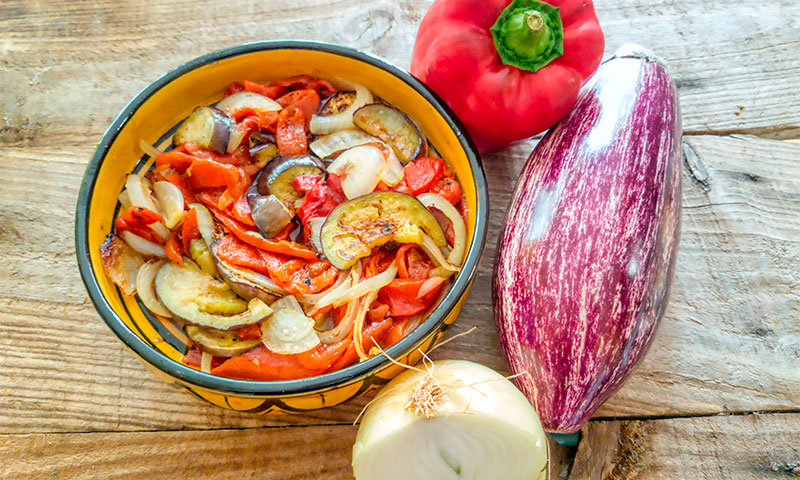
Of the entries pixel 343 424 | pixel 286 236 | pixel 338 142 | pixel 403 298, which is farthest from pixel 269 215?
pixel 343 424

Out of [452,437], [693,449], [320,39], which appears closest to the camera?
[452,437]

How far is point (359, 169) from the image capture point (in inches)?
64.9

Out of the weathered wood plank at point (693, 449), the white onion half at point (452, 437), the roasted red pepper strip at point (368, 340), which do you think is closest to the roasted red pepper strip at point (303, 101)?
the roasted red pepper strip at point (368, 340)

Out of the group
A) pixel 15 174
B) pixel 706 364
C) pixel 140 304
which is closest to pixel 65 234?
pixel 15 174

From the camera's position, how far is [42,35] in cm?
209

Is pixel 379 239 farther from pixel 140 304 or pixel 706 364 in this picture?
pixel 706 364

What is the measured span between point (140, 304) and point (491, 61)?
1155 millimetres

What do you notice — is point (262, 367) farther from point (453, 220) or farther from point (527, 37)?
point (527, 37)

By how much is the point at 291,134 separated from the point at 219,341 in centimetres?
60

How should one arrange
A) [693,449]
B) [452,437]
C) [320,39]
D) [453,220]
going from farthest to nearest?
[320,39], [693,449], [453,220], [452,437]

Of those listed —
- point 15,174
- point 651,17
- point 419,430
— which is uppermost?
point 651,17

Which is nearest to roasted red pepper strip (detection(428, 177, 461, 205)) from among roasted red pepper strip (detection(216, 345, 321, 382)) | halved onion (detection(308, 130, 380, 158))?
halved onion (detection(308, 130, 380, 158))

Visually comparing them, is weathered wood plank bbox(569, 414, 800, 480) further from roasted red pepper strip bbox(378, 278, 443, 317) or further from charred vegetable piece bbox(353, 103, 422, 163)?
charred vegetable piece bbox(353, 103, 422, 163)

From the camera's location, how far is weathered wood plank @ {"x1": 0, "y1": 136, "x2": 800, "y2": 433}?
1760 mm
